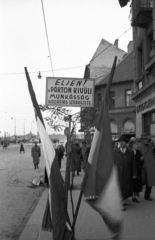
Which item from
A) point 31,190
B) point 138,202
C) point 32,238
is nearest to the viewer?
point 32,238

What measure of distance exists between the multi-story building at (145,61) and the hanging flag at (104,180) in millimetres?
10681

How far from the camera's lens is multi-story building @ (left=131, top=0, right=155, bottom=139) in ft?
46.5

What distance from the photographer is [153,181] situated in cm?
712

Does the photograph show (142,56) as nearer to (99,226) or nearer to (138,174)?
(138,174)

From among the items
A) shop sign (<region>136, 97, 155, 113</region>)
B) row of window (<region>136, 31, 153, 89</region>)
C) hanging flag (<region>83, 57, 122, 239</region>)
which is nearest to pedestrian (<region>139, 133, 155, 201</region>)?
hanging flag (<region>83, 57, 122, 239</region>)

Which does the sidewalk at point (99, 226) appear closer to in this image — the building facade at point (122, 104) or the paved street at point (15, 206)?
the paved street at point (15, 206)

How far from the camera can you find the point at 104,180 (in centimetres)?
319

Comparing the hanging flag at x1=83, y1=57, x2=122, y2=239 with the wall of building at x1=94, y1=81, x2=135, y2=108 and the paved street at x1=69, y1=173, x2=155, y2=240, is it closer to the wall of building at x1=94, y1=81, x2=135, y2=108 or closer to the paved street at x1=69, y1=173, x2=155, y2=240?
the paved street at x1=69, y1=173, x2=155, y2=240

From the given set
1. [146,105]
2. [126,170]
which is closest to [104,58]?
[146,105]

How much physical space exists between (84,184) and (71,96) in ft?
5.96

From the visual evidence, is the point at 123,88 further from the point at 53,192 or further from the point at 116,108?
the point at 53,192

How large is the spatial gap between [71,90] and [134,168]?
2.98 meters

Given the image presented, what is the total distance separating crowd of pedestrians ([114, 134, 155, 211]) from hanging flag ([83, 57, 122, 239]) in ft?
10.7

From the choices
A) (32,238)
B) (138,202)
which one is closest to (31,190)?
(138,202)
